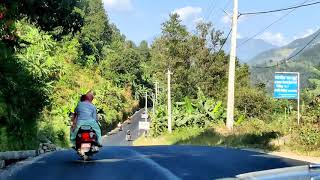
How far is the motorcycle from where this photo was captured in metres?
14.3

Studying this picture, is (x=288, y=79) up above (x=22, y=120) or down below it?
above

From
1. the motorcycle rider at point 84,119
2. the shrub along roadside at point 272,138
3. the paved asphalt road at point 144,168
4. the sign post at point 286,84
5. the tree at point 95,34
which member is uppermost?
the tree at point 95,34

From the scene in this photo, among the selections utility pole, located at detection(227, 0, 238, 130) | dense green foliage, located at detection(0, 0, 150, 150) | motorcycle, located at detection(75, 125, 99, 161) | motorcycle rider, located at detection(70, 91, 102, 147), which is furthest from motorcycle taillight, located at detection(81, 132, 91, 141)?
utility pole, located at detection(227, 0, 238, 130)

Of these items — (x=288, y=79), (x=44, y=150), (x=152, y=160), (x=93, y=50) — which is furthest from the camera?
(x=93, y=50)

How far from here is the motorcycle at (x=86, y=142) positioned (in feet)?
47.0

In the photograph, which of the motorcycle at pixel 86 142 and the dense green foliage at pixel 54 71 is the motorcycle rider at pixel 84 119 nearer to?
the motorcycle at pixel 86 142

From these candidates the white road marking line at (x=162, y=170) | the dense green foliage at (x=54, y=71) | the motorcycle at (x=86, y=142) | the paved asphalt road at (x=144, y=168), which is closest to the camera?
the white road marking line at (x=162, y=170)

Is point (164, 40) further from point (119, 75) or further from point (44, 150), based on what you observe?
point (44, 150)

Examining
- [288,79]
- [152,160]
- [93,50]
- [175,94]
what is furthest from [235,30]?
[93,50]

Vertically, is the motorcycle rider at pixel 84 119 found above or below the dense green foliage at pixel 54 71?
below

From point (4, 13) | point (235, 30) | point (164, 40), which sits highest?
point (164, 40)

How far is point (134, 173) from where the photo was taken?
1111 centimetres

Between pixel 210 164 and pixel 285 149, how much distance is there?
28.2 ft

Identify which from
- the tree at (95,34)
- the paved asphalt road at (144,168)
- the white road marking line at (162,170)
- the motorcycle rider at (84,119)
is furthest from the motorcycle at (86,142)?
the tree at (95,34)
